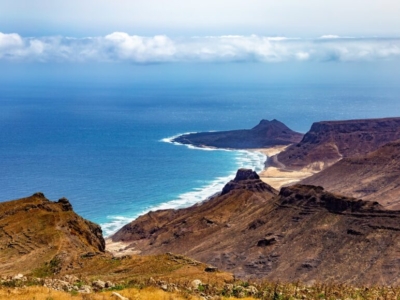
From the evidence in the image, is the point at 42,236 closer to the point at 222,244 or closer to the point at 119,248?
A: the point at 222,244

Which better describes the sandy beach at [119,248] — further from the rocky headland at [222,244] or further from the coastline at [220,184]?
the rocky headland at [222,244]

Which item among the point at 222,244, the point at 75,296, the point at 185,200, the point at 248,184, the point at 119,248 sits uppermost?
the point at 75,296

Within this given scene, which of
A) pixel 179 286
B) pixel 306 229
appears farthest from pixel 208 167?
pixel 179 286

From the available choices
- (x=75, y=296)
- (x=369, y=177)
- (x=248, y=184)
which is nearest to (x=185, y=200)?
(x=248, y=184)

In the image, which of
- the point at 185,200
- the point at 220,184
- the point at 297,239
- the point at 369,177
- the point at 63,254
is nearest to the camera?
the point at 63,254

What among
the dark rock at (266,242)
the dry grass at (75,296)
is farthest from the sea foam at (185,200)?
the dry grass at (75,296)

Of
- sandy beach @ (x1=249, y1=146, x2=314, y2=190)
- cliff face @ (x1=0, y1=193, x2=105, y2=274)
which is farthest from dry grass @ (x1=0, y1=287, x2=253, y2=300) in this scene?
sandy beach @ (x1=249, y1=146, x2=314, y2=190)

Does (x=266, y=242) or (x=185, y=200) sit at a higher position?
(x=266, y=242)
